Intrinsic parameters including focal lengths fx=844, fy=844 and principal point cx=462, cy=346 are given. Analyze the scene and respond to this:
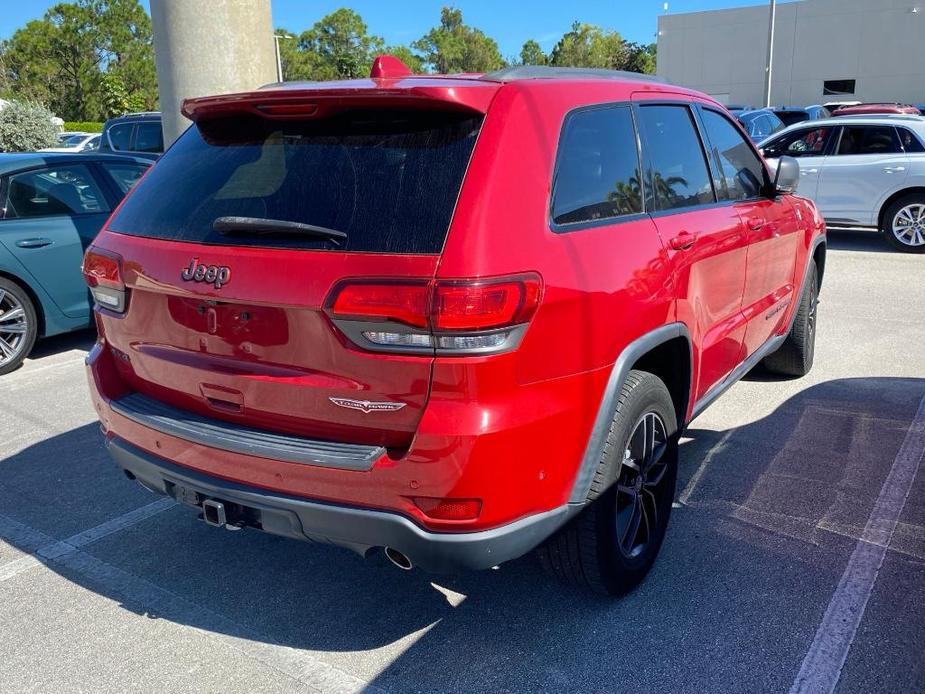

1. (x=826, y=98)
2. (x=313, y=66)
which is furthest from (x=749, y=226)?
(x=313, y=66)

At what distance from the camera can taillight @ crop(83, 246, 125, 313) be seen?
2947mm

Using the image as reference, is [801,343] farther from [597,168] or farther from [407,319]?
[407,319]

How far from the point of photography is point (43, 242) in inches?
250

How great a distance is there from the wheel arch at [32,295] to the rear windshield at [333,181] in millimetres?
3882

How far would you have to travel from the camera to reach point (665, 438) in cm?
325

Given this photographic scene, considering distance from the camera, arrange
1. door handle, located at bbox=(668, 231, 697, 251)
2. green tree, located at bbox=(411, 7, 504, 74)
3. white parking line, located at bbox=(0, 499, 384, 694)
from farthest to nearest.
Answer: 1. green tree, located at bbox=(411, 7, 504, 74)
2. door handle, located at bbox=(668, 231, 697, 251)
3. white parking line, located at bbox=(0, 499, 384, 694)

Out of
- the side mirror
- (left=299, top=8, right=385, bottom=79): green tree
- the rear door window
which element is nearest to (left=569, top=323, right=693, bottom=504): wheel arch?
the side mirror

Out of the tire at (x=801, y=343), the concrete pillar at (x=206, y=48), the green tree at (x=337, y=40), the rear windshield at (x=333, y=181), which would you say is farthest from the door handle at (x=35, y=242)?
the green tree at (x=337, y=40)

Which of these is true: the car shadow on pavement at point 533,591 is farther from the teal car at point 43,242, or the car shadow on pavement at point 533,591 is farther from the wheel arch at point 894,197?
the wheel arch at point 894,197

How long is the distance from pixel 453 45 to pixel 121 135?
99475 mm

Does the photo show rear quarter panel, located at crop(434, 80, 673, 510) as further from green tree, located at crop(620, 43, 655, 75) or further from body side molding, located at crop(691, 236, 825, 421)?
green tree, located at crop(620, 43, 655, 75)

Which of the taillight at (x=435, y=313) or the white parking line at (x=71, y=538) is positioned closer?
the taillight at (x=435, y=313)

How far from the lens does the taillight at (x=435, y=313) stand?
7.40ft

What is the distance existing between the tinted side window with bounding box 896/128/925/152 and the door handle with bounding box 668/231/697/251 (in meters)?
8.74
